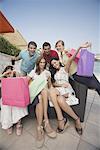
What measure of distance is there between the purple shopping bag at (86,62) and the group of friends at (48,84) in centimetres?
7

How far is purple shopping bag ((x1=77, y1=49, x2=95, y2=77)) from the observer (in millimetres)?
1573

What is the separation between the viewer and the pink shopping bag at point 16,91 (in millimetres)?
1225

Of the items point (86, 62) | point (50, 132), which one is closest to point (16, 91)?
point (50, 132)

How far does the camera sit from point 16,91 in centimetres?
123

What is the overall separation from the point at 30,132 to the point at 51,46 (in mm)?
1040

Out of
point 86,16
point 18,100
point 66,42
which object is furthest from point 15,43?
point 18,100

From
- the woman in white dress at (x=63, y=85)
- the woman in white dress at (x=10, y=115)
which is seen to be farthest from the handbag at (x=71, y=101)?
the woman in white dress at (x=10, y=115)

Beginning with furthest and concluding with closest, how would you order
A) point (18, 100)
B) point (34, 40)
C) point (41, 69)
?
point (34, 40) → point (41, 69) → point (18, 100)

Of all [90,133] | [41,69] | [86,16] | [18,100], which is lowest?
[90,133]

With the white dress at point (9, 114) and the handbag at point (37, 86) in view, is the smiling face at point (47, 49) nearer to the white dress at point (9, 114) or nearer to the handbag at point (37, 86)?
the handbag at point (37, 86)

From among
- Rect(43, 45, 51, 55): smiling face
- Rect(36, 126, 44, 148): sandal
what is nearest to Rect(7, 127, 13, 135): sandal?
Rect(36, 126, 44, 148): sandal

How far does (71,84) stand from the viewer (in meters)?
1.66

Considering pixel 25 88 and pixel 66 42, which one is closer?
pixel 25 88

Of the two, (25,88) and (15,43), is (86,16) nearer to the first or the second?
(25,88)
